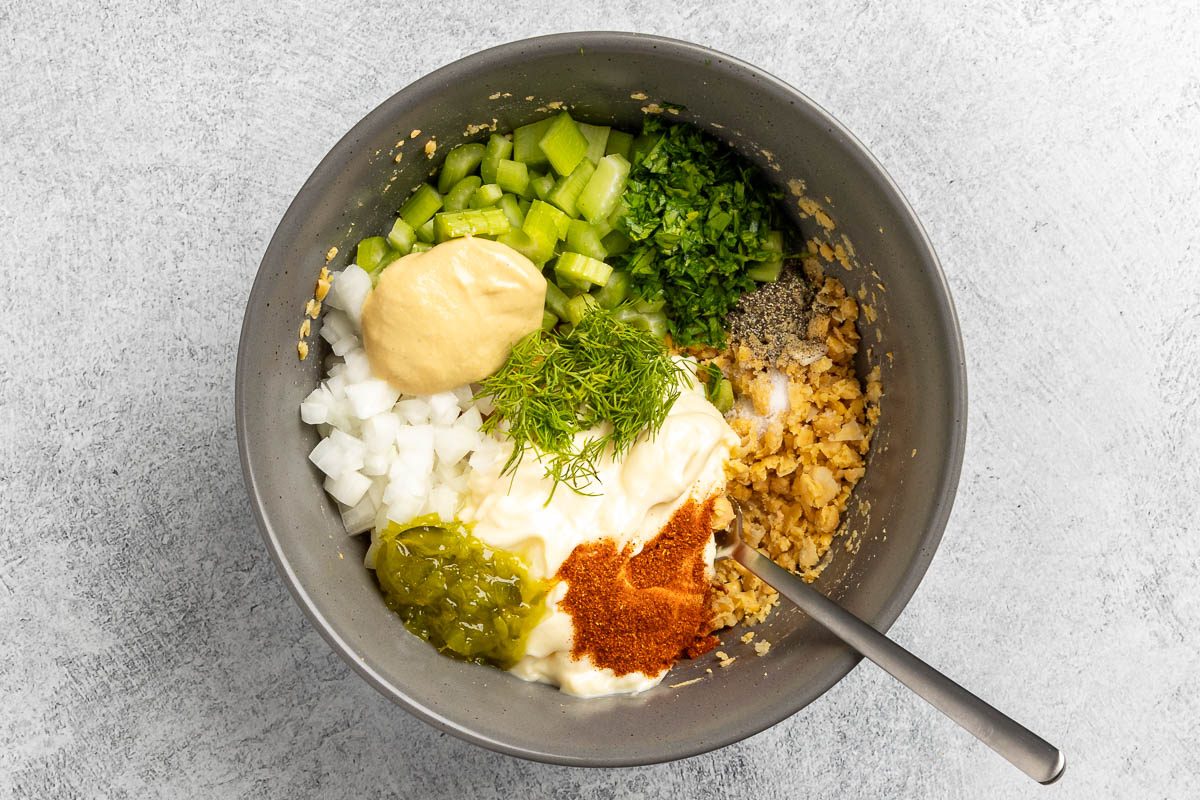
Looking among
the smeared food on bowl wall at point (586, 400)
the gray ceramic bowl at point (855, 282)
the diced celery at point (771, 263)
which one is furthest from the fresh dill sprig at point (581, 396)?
the gray ceramic bowl at point (855, 282)

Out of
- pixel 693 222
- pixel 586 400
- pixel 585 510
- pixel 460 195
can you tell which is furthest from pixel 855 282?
pixel 460 195

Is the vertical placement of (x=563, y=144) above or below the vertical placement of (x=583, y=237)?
above

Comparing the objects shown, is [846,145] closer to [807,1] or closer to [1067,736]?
[807,1]

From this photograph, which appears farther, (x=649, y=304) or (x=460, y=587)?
(x=649, y=304)

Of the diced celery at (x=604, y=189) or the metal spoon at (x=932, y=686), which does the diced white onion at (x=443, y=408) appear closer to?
the diced celery at (x=604, y=189)

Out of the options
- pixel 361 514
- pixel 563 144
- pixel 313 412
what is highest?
pixel 563 144

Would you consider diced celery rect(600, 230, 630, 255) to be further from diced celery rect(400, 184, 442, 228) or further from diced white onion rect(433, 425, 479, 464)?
diced white onion rect(433, 425, 479, 464)

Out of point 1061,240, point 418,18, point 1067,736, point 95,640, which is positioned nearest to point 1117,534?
point 1067,736

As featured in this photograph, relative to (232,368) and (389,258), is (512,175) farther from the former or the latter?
(232,368)
